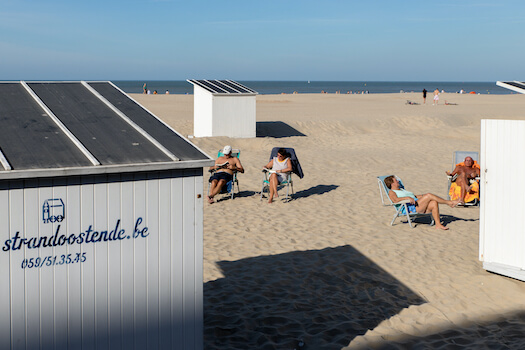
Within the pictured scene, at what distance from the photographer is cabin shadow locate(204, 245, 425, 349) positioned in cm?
547

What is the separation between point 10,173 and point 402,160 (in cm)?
1312

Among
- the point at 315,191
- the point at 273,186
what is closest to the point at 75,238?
the point at 273,186

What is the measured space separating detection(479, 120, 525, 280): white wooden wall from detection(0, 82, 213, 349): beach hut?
3821mm

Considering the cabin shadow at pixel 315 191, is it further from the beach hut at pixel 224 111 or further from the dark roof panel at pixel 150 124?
the beach hut at pixel 224 111

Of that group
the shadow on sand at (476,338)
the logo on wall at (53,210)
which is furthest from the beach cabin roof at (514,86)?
the logo on wall at (53,210)

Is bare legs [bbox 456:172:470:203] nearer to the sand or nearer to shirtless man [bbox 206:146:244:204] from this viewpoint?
the sand

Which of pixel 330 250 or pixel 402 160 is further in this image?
pixel 402 160

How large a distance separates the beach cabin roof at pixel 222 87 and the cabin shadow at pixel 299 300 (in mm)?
11953

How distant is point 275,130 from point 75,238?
722 inches

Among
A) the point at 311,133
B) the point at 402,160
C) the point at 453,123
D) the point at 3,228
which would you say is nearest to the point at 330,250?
the point at 3,228

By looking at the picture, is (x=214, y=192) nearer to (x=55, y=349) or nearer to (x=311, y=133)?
(x=55, y=349)

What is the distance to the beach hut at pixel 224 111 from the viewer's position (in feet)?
61.5

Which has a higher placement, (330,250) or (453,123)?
(453,123)

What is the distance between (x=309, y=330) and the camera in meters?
5.60
